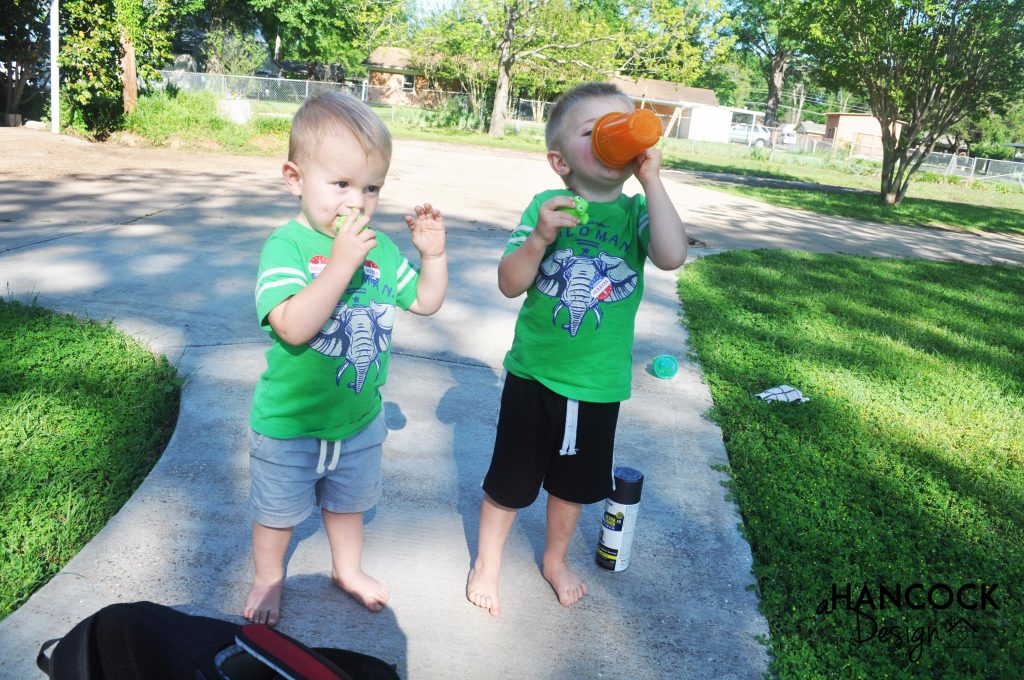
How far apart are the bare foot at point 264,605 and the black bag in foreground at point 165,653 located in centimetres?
59

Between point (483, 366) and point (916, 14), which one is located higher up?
point (916, 14)

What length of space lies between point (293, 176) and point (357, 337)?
1.46ft

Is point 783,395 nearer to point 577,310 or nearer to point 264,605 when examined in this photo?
point 577,310

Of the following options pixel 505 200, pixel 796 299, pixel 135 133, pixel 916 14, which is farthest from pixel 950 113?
pixel 135 133

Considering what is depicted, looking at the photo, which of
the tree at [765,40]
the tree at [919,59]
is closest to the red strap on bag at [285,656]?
the tree at [919,59]

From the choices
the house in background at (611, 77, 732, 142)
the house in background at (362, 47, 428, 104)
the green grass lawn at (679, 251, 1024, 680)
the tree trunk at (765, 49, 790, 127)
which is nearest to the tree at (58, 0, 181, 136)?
the green grass lawn at (679, 251, 1024, 680)

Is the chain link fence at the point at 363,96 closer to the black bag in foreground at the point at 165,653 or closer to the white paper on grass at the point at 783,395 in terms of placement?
the white paper on grass at the point at 783,395

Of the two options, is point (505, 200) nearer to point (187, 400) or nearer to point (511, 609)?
point (187, 400)

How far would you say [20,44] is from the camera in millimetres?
15422

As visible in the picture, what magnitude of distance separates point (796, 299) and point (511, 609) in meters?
4.79

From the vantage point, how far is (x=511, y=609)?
2.36 metres

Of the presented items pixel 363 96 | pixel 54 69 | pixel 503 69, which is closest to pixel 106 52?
pixel 54 69

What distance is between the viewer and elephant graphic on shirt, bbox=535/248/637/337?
2.19m

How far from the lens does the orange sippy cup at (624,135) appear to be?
196cm
